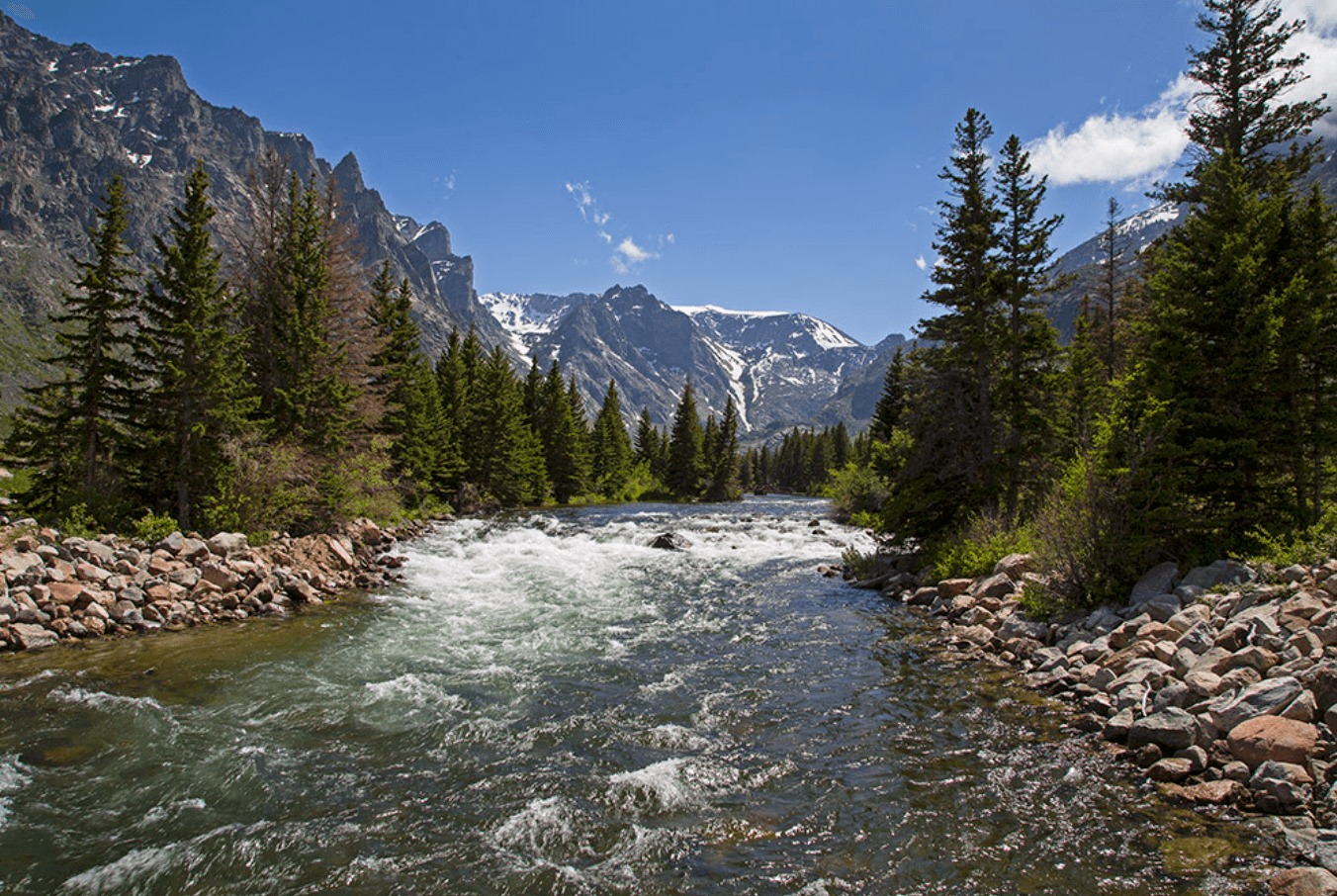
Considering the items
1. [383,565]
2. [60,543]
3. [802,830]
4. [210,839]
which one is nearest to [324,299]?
[383,565]

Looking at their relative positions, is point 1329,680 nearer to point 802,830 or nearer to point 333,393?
point 802,830

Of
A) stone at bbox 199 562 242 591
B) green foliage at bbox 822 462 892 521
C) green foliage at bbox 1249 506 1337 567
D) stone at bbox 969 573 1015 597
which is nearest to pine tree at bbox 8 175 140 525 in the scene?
stone at bbox 199 562 242 591

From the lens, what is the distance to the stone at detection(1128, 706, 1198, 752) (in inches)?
279

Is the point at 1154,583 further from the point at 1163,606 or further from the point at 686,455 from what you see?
the point at 686,455

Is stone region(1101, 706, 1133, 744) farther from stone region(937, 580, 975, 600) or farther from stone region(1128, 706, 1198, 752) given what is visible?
stone region(937, 580, 975, 600)

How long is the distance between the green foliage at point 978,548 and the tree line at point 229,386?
20675mm

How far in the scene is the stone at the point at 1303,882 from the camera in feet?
15.4

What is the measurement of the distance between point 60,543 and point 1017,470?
25366mm

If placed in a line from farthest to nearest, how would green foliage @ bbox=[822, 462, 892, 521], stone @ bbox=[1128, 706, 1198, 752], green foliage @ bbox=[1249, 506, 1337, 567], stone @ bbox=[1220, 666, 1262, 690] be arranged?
1. green foliage @ bbox=[822, 462, 892, 521]
2. green foliage @ bbox=[1249, 506, 1337, 567]
3. stone @ bbox=[1220, 666, 1262, 690]
4. stone @ bbox=[1128, 706, 1198, 752]

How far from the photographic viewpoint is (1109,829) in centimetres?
596

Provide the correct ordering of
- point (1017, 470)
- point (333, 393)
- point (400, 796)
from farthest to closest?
point (333, 393)
point (1017, 470)
point (400, 796)

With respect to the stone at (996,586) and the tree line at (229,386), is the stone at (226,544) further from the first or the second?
the stone at (996,586)

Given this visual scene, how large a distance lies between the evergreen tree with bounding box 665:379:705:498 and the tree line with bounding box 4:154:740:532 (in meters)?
44.0

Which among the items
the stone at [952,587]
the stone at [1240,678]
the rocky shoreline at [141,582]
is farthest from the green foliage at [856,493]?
the rocky shoreline at [141,582]
